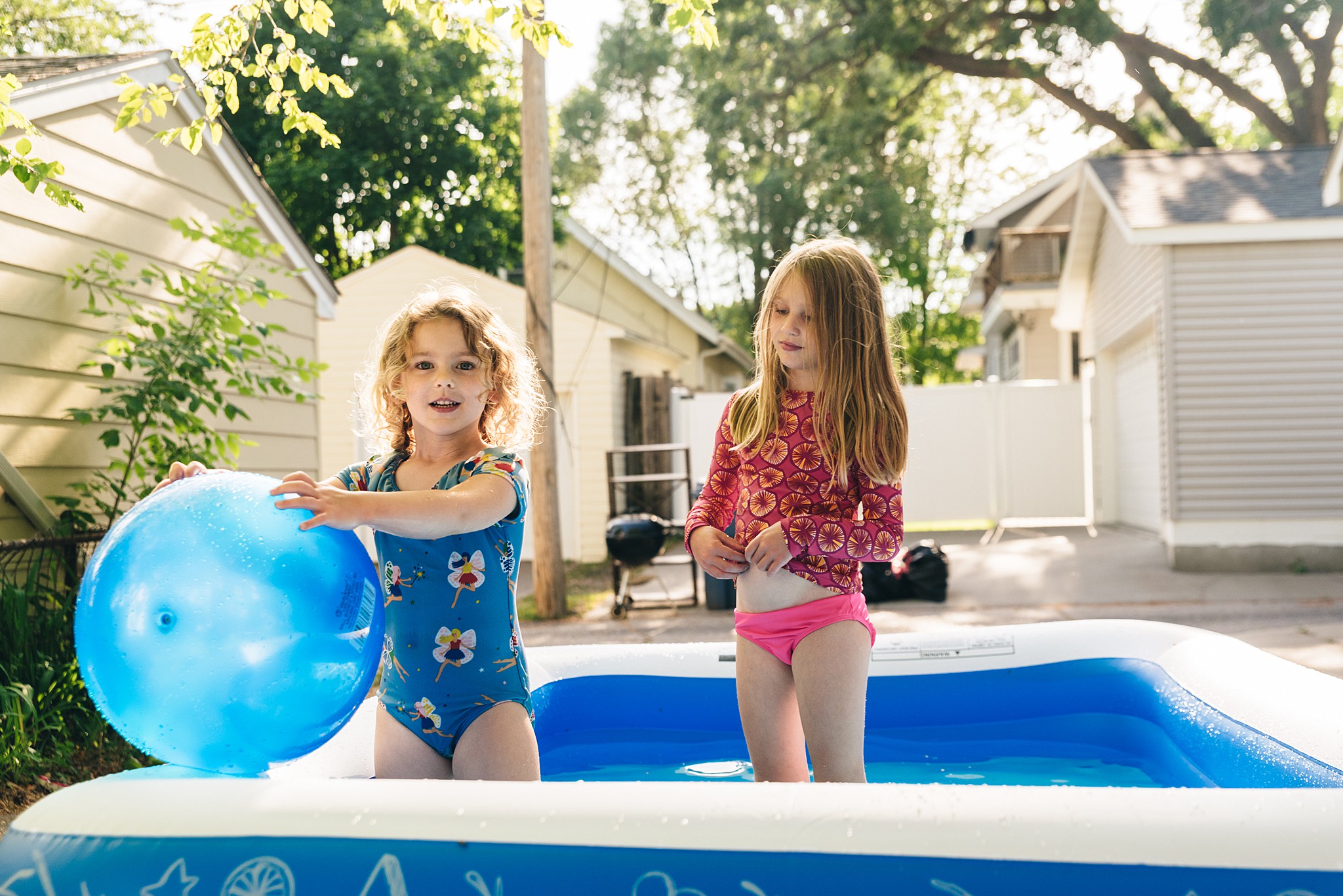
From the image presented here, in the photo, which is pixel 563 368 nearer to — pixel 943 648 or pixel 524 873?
pixel 943 648

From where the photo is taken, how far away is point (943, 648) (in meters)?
3.85

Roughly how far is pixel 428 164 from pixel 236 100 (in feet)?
66.8

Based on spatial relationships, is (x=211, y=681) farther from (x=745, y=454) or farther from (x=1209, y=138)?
(x=1209, y=138)

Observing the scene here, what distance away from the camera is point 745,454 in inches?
101

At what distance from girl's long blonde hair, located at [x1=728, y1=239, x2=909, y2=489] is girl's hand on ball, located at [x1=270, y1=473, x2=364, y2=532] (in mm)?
1069


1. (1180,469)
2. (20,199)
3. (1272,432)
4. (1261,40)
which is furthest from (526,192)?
(1261,40)

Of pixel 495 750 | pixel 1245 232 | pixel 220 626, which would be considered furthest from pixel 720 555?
pixel 1245 232

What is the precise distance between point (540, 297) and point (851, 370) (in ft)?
21.3

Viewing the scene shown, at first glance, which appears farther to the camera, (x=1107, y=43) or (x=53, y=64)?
(x=1107, y=43)

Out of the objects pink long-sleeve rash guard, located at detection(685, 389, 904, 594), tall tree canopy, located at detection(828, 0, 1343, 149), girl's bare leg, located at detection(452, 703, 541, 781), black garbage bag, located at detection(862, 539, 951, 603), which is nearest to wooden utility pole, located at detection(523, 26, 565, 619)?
black garbage bag, located at detection(862, 539, 951, 603)

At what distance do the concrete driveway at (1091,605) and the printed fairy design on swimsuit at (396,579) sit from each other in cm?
508

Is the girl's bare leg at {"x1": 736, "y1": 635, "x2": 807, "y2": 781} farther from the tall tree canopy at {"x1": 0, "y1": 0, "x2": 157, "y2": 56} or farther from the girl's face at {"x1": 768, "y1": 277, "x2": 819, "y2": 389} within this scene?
the tall tree canopy at {"x1": 0, "y1": 0, "x2": 157, "y2": 56}

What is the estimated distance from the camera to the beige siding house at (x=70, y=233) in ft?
16.0

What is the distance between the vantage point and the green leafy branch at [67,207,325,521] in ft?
16.5
